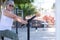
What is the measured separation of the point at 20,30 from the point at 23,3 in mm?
423

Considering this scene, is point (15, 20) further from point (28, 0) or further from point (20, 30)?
point (28, 0)

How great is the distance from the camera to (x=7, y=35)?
221 cm

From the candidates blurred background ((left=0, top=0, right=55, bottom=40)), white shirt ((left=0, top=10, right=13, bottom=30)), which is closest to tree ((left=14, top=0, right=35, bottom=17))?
blurred background ((left=0, top=0, right=55, bottom=40))

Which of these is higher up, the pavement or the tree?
the tree

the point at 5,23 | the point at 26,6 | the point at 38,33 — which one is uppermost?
the point at 26,6

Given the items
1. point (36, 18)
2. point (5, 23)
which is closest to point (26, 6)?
point (36, 18)

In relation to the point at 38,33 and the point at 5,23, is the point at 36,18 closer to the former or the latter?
the point at 38,33

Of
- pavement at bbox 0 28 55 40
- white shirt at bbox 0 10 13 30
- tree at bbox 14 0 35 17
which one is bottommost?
pavement at bbox 0 28 55 40

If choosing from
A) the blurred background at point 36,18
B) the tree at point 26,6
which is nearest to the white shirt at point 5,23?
the blurred background at point 36,18

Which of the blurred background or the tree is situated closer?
the blurred background

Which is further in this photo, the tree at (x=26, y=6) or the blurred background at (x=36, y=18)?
the tree at (x=26, y=6)

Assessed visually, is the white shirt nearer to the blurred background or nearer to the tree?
the blurred background

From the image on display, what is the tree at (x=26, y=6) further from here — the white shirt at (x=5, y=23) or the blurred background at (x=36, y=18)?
the white shirt at (x=5, y=23)

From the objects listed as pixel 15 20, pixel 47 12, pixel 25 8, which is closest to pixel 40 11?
pixel 47 12
